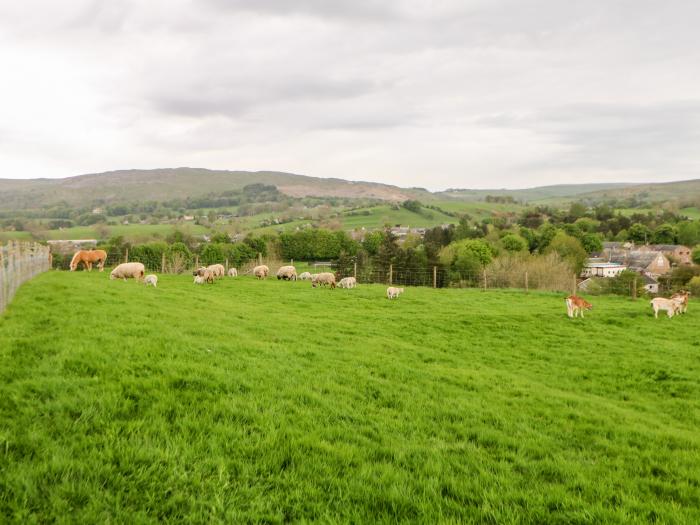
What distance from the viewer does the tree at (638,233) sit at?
99.5 metres

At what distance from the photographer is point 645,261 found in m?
80.9

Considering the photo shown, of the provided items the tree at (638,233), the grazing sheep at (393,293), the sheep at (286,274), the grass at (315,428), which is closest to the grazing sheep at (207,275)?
the sheep at (286,274)

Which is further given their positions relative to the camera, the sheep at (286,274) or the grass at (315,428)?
the sheep at (286,274)

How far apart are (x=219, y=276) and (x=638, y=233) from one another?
107 metres

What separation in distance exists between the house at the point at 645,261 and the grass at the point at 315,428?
3067 inches

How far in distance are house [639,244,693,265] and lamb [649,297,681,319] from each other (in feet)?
254

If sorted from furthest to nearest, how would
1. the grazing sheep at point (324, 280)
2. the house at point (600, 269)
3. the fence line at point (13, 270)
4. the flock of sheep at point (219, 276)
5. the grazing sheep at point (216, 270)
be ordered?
1. the house at point (600, 269)
2. the grazing sheep at point (216, 270)
3. the grazing sheep at point (324, 280)
4. the flock of sheep at point (219, 276)
5. the fence line at point (13, 270)

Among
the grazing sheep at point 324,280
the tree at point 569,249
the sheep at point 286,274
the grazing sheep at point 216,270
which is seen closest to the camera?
the grazing sheep at point 324,280

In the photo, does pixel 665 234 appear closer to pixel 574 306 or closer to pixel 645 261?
pixel 645 261

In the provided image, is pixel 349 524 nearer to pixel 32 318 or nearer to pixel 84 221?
pixel 32 318

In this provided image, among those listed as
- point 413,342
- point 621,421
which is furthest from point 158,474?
point 413,342

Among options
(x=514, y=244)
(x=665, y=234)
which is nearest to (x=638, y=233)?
(x=665, y=234)

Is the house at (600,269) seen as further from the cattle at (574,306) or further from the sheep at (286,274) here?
the cattle at (574,306)

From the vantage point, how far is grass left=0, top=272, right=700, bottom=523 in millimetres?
4094
